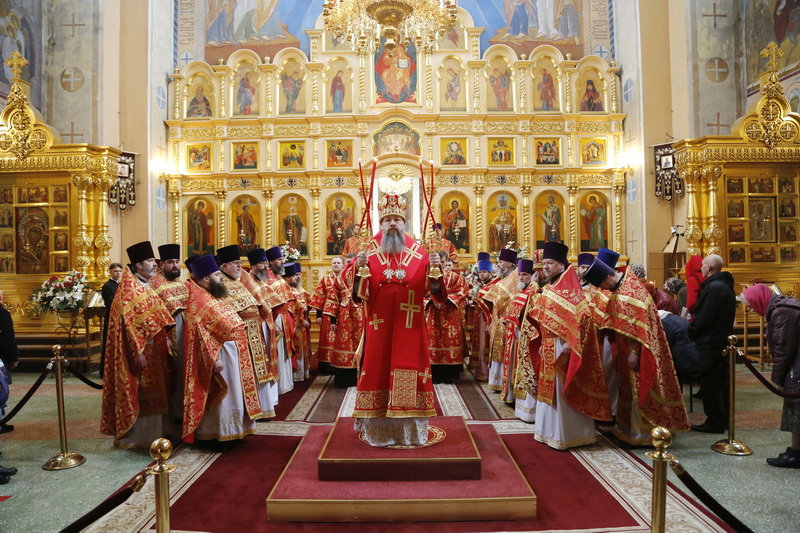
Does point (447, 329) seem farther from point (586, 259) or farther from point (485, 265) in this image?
point (586, 259)

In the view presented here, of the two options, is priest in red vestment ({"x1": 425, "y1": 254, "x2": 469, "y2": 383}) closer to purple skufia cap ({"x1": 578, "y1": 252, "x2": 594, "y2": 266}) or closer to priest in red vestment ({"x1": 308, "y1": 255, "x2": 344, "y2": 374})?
priest in red vestment ({"x1": 308, "y1": 255, "x2": 344, "y2": 374})

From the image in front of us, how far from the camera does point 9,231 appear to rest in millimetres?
12031

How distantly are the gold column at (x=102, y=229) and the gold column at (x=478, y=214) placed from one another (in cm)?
931

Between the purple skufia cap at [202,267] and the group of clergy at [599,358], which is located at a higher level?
the purple skufia cap at [202,267]

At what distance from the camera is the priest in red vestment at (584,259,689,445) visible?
533 centimetres

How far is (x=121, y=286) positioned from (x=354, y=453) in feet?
9.72

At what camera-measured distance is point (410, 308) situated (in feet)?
16.1

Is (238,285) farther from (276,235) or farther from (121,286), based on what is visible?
(276,235)

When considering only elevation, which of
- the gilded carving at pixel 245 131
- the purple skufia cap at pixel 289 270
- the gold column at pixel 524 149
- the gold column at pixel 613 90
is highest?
the gold column at pixel 613 90

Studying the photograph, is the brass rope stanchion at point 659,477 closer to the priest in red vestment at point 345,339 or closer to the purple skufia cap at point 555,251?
the purple skufia cap at point 555,251

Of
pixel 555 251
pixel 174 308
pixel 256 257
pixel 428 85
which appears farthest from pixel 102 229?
pixel 555 251

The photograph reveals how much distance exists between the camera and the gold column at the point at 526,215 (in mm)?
15484

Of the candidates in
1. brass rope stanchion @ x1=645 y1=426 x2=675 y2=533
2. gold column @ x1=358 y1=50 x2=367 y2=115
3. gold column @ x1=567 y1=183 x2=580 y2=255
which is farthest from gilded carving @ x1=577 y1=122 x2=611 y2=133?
brass rope stanchion @ x1=645 y1=426 x2=675 y2=533

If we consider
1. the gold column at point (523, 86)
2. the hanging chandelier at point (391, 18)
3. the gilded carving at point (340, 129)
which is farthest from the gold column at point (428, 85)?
the hanging chandelier at point (391, 18)
